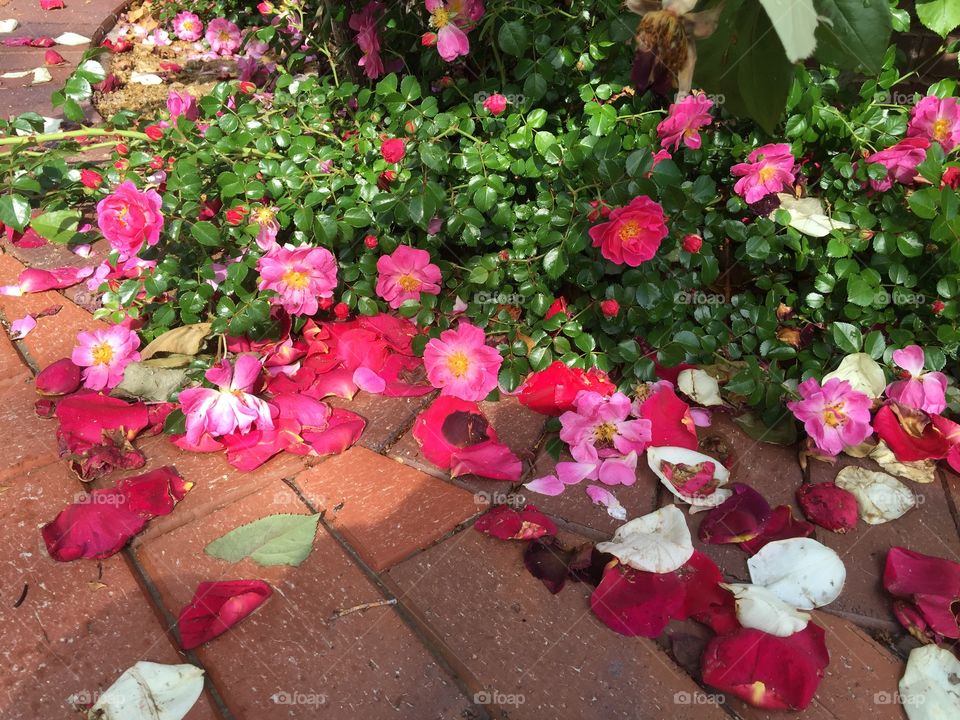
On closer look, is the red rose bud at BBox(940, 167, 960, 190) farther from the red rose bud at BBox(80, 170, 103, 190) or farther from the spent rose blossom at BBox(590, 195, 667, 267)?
the red rose bud at BBox(80, 170, 103, 190)

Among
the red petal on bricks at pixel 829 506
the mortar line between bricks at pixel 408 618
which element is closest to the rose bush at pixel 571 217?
the red petal on bricks at pixel 829 506

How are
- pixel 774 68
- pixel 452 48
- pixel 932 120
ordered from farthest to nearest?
1. pixel 452 48
2. pixel 932 120
3. pixel 774 68

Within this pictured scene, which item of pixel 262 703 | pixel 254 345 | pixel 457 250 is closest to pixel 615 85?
pixel 457 250

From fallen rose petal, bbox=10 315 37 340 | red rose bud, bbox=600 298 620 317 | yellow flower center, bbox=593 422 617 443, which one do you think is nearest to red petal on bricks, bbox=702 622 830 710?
yellow flower center, bbox=593 422 617 443

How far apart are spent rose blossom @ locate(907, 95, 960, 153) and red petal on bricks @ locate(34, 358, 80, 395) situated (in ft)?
6.81

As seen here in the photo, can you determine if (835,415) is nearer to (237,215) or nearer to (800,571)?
(800,571)

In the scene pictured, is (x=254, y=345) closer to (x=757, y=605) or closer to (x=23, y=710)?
(x=23, y=710)

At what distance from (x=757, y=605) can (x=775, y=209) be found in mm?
894

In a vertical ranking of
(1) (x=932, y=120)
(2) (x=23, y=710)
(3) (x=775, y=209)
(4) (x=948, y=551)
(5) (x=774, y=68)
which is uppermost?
(5) (x=774, y=68)

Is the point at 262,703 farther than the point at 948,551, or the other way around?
the point at 948,551

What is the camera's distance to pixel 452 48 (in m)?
1.72

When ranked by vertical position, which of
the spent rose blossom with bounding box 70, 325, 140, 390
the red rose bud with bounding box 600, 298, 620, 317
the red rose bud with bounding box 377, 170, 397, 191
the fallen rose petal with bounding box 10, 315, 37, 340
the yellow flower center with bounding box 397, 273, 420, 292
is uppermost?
the red rose bud with bounding box 377, 170, 397, 191

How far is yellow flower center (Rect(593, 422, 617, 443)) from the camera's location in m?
1.56

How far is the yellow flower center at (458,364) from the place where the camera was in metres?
1.65
